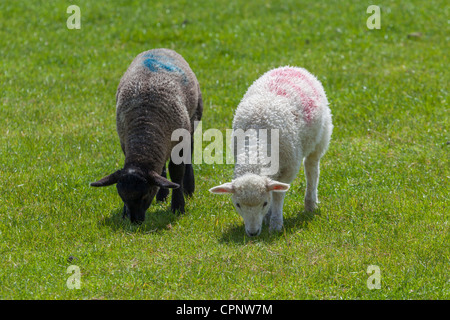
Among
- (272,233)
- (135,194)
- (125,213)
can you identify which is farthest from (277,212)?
(125,213)

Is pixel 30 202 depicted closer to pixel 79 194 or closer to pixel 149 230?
pixel 79 194

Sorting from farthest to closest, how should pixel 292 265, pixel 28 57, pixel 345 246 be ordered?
pixel 28 57 → pixel 345 246 → pixel 292 265

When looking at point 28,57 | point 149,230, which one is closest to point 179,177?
point 149,230

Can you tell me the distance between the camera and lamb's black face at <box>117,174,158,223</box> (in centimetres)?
726

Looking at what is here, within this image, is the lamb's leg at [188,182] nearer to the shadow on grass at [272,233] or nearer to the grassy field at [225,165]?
the grassy field at [225,165]

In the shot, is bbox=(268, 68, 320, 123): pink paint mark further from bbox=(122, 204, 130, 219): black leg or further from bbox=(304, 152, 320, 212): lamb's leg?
bbox=(122, 204, 130, 219): black leg

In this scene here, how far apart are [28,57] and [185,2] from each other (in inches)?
200

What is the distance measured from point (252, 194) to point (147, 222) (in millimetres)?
1517

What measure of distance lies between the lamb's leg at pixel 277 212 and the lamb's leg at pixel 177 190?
1.30m

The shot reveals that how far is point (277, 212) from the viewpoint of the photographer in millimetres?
7418

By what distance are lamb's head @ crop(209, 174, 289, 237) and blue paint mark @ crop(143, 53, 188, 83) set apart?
7.01ft

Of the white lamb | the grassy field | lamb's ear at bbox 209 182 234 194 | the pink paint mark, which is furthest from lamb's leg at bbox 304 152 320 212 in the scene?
lamb's ear at bbox 209 182 234 194

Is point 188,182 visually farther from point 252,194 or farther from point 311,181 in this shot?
point 252,194

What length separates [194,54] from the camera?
14469 millimetres
